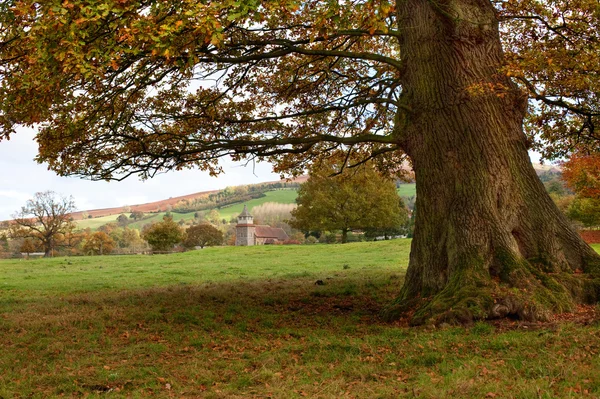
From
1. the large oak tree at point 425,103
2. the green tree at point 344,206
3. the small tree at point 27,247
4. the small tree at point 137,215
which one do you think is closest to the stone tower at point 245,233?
the green tree at point 344,206

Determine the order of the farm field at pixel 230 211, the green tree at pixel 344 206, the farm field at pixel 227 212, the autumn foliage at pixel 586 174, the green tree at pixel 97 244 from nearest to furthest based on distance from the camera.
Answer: the autumn foliage at pixel 586 174
the green tree at pixel 344 206
the green tree at pixel 97 244
the farm field at pixel 230 211
the farm field at pixel 227 212

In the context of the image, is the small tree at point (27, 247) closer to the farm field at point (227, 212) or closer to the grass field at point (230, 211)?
the grass field at point (230, 211)

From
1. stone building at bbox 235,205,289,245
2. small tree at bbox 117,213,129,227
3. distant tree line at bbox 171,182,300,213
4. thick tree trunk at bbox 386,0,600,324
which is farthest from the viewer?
distant tree line at bbox 171,182,300,213

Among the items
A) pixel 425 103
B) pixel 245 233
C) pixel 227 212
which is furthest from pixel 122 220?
pixel 425 103

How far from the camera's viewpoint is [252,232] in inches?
3469

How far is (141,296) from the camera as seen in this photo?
1331cm

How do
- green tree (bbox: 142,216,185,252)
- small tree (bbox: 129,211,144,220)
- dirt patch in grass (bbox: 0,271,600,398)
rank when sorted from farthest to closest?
small tree (bbox: 129,211,144,220) < green tree (bbox: 142,216,185,252) < dirt patch in grass (bbox: 0,271,600,398)

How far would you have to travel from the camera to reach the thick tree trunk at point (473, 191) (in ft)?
27.9

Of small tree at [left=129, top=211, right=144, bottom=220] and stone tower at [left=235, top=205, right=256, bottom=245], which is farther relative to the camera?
small tree at [left=129, top=211, right=144, bottom=220]

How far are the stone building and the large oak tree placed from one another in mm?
75087

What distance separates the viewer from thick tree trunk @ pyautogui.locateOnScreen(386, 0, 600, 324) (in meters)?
8.51

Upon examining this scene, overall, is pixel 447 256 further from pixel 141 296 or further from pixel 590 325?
pixel 141 296

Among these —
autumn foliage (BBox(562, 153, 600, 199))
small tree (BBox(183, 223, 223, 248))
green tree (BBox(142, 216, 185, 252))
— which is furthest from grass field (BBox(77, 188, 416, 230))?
autumn foliage (BBox(562, 153, 600, 199))

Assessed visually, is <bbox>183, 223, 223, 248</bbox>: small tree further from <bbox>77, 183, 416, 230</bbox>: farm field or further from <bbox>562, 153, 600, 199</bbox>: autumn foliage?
<bbox>562, 153, 600, 199</bbox>: autumn foliage
